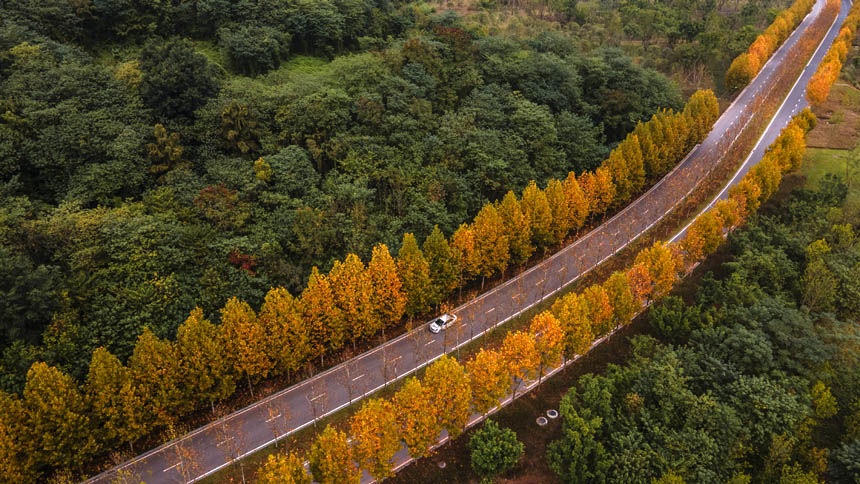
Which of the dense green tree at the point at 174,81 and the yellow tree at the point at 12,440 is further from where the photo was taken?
the dense green tree at the point at 174,81

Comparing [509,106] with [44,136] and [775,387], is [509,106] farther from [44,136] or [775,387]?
[44,136]

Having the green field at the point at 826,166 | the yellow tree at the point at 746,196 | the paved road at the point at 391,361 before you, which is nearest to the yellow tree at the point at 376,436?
the paved road at the point at 391,361

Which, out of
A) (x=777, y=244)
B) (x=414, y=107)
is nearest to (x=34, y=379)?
(x=414, y=107)

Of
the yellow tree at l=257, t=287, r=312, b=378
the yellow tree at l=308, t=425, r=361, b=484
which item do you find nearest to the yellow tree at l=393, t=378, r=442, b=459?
the yellow tree at l=308, t=425, r=361, b=484

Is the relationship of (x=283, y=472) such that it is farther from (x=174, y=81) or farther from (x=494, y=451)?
(x=174, y=81)

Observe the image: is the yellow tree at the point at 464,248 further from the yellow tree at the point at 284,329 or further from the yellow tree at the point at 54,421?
the yellow tree at the point at 54,421

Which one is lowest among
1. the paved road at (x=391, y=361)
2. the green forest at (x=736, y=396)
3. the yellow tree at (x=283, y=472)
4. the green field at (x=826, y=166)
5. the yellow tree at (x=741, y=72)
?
the paved road at (x=391, y=361)
